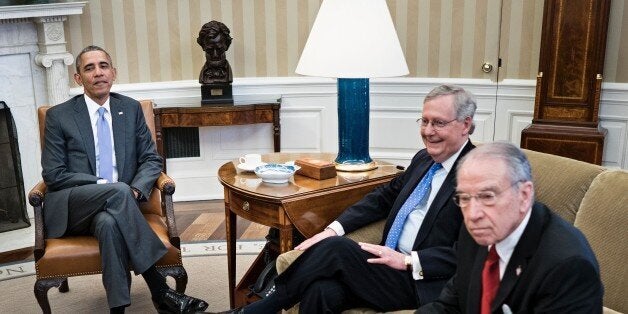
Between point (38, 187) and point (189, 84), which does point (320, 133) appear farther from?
point (38, 187)

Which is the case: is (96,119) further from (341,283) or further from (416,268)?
(416,268)

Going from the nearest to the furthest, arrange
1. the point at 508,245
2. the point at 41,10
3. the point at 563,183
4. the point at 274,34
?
the point at 508,245
the point at 563,183
the point at 41,10
the point at 274,34

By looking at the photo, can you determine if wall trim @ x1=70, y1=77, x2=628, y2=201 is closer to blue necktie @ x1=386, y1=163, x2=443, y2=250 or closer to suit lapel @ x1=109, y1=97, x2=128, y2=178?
suit lapel @ x1=109, y1=97, x2=128, y2=178

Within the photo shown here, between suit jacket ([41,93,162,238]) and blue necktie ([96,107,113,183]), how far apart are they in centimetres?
3

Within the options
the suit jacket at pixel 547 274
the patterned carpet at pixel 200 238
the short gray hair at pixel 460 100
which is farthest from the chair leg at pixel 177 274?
the suit jacket at pixel 547 274

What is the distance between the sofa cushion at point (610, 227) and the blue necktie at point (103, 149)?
2.08 m

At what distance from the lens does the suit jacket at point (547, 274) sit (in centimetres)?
133

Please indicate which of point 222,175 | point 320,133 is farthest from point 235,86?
point 222,175

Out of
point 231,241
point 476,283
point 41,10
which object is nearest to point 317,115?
point 41,10

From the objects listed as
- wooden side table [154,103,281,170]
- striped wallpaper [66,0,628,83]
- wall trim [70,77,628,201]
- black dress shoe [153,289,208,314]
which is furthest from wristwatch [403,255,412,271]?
striped wallpaper [66,0,628,83]

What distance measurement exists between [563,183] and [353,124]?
3.36 feet

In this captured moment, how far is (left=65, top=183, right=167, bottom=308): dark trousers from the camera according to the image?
261 cm

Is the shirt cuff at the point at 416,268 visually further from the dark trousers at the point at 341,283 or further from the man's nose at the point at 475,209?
the man's nose at the point at 475,209

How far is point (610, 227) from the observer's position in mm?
1868
